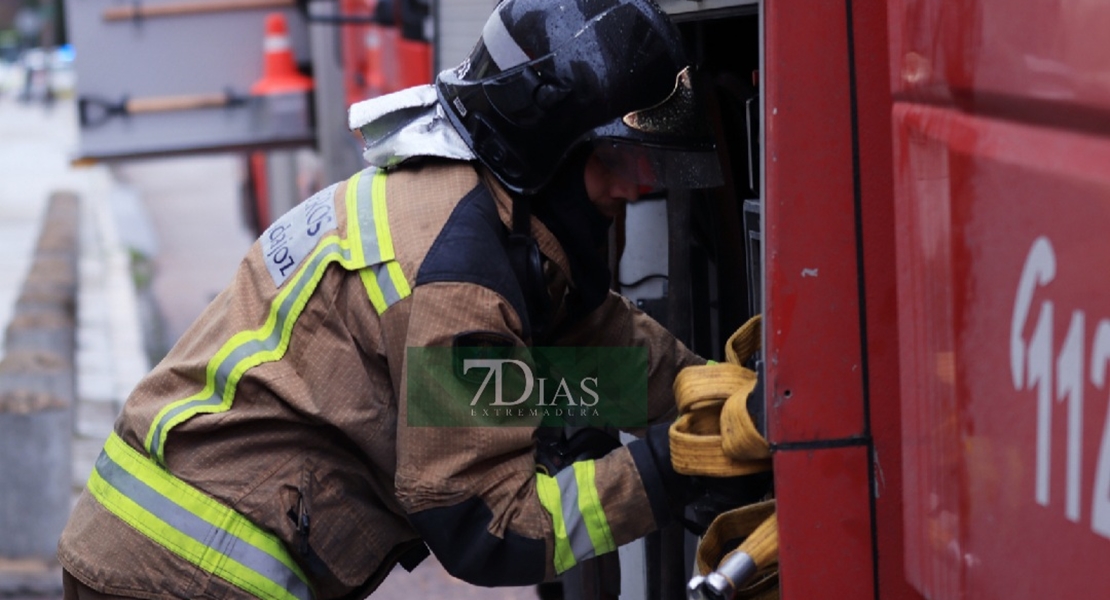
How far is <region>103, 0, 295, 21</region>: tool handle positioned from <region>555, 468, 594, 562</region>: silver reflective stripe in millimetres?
4936

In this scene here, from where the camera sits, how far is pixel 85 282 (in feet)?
33.2

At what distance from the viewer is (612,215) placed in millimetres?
2330

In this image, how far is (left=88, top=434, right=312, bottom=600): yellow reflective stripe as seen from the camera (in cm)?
221

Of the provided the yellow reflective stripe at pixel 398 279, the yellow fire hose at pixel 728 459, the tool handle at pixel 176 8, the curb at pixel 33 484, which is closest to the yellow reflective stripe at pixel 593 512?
the yellow fire hose at pixel 728 459

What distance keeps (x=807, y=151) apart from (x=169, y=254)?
1098 centimetres

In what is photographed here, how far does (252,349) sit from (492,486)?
0.44m

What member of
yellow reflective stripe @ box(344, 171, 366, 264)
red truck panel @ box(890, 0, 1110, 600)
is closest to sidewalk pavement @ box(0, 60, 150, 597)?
yellow reflective stripe @ box(344, 171, 366, 264)

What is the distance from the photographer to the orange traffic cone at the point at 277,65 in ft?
21.7

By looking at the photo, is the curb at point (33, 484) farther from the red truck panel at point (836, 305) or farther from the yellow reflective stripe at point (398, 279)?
the red truck panel at point (836, 305)

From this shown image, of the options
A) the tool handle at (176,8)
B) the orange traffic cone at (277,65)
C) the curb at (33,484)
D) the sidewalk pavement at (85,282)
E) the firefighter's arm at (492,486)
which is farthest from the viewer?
the orange traffic cone at (277,65)

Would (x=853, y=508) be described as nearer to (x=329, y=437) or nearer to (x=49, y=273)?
(x=329, y=437)

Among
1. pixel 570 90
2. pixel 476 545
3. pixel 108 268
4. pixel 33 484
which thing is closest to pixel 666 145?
pixel 570 90

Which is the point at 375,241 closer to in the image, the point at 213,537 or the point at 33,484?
the point at 213,537

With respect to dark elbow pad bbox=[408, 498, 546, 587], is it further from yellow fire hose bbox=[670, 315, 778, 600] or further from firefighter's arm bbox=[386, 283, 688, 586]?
yellow fire hose bbox=[670, 315, 778, 600]
